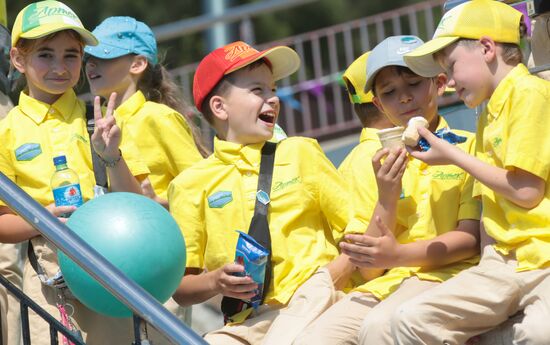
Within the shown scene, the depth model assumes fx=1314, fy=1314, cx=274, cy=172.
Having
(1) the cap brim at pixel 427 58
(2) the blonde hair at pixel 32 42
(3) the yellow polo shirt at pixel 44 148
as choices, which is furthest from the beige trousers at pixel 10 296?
(1) the cap brim at pixel 427 58

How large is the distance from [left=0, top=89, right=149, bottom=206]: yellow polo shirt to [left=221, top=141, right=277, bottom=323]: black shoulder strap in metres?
0.85

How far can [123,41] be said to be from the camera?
7426 millimetres

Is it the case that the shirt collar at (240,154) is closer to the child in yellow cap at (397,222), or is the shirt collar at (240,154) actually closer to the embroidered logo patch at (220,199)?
the embroidered logo patch at (220,199)

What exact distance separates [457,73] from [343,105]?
7852mm

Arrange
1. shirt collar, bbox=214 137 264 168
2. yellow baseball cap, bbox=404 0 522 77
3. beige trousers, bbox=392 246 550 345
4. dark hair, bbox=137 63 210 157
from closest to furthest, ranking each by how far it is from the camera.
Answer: beige trousers, bbox=392 246 550 345 < yellow baseball cap, bbox=404 0 522 77 < shirt collar, bbox=214 137 264 168 < dark hair, bbox=137 63 210 157

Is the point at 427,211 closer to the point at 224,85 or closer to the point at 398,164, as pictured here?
the point at 398,164

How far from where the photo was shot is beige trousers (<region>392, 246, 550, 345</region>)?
534 cm

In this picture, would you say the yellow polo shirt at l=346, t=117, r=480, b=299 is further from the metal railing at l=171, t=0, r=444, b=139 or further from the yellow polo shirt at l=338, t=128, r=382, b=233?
the metal railing at l=171, t=0, r=444, b=139

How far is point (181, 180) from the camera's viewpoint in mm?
6336

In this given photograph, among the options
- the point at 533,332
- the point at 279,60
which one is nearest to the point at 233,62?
the point at 279,60

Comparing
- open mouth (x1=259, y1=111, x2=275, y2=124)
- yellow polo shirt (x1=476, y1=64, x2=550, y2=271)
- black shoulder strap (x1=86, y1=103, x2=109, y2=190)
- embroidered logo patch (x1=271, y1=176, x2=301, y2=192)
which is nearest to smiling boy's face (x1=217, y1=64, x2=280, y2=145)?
open mouth (x1=259, y1=111, x2=275, y2=124)

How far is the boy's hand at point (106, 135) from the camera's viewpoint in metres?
6.32

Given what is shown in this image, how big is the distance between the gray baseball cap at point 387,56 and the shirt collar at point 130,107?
1.47 m

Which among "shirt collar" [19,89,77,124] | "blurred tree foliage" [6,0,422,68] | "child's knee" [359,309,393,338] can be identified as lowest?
"blurred tree foliage" [6,0,422,68]
